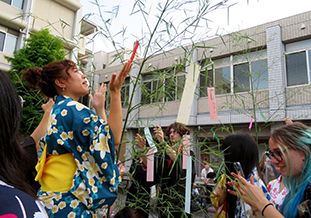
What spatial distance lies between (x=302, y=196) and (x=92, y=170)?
91 centimetres

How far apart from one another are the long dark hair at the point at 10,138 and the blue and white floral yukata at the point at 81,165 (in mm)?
257

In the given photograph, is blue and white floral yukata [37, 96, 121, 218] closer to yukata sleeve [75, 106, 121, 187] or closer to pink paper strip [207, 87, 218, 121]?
yukata sleeve [75, 106, 121, 187]

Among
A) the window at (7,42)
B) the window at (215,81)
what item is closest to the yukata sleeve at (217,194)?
the window at (215,81)

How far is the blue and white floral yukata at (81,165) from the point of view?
0.73 meters

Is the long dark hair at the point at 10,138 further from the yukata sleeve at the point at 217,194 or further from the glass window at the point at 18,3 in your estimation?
the glass window at the point at 18,3

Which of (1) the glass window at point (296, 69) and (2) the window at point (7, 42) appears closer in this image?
(1) the glass window at point (296, 69)

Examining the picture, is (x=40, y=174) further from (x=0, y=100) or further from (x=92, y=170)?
(x=0, y=100)

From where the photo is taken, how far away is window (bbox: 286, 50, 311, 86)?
5.95 metres

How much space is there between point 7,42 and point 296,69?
9891 millimetres

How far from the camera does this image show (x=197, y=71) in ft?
3.37

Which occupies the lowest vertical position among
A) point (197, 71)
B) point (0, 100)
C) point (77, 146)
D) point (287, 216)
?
point (287, 216)

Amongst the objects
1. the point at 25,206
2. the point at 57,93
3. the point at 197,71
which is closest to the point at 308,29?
the point at 197,71

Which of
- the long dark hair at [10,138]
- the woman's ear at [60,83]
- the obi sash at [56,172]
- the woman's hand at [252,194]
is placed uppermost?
the woman's ear at [60,83]

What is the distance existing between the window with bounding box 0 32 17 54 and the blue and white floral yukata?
29.2 feet
